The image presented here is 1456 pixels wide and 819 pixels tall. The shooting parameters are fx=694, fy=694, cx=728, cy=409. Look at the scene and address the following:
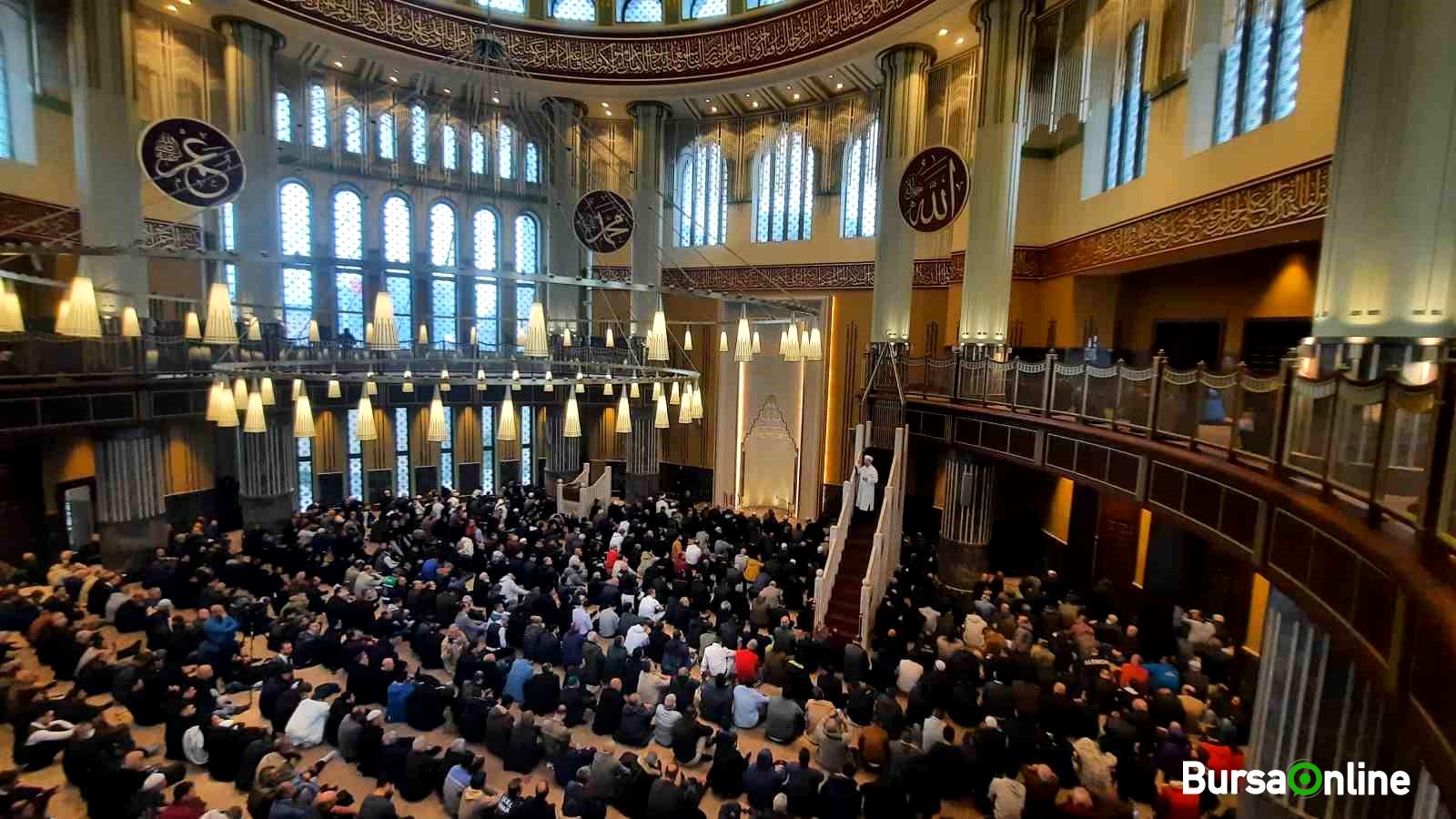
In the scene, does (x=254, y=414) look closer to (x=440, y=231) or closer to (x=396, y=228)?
(x=396, y=228)

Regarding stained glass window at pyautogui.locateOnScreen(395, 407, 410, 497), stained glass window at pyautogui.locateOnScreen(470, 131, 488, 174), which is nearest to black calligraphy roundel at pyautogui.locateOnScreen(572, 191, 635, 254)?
stained glass window at pyautogui.locateOnScreen(470, 131, 488, 174)

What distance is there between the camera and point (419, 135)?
14.3 meters

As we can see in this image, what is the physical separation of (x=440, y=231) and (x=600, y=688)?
37.5 feet

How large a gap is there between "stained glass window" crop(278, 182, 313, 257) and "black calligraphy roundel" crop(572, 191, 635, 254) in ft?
22.3

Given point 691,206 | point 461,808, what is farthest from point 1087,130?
point 461,808

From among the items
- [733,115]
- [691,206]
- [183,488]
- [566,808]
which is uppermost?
[733,115]

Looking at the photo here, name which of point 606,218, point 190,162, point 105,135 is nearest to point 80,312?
point 190,162

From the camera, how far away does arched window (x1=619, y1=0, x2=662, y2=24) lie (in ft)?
47.8

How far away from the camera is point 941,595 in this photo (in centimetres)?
830

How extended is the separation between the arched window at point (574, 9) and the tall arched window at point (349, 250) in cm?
563

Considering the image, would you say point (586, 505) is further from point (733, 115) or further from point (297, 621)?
point (733, 115)

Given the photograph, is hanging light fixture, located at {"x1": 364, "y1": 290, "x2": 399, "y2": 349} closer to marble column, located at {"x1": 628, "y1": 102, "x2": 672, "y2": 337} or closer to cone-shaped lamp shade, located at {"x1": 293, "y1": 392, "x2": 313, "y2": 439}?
cone-shaped lamp shade, located at {"x1": 293, "y1": 392, "x2": 313, "y2": 439}

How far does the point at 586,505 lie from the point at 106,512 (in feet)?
21.9

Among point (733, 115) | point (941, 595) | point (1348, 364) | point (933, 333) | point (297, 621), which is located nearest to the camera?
point (1348, 364)
